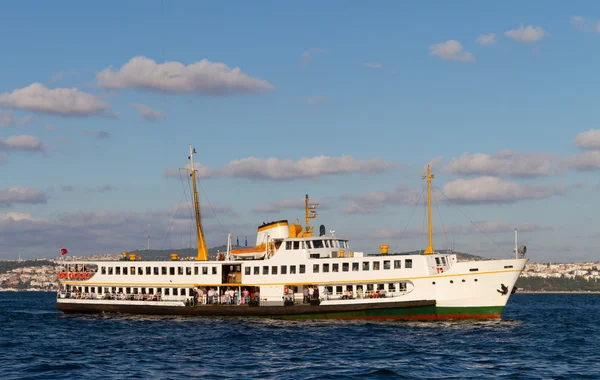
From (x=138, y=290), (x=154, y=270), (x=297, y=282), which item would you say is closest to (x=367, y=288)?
(x=297, y=282)

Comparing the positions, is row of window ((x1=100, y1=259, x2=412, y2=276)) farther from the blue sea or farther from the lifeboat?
the blue sea

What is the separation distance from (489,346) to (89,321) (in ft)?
106

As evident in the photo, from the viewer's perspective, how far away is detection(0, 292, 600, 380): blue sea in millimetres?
32094

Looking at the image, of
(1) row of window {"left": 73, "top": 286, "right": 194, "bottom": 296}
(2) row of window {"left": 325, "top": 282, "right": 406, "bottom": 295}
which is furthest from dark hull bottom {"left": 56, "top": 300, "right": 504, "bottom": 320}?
(1) row of window {"left": 73, "top": 286, "right": 194, "bottom": 296}

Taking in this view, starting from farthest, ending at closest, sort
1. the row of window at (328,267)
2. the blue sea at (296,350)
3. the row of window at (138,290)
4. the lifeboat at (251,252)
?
the row of window at (138,290)
the lifeboat at (251,252)
the row of window at (328,267)
the blue sea at (296,350)

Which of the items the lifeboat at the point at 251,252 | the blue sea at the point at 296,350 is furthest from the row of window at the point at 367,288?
the lifeboat at the point at 251,252

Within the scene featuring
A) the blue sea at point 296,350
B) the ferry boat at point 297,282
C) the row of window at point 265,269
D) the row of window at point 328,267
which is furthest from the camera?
the row of window at point 265,269

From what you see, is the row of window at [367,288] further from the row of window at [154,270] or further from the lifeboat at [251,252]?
the row of window at [154,270]

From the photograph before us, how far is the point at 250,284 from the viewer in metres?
55.3

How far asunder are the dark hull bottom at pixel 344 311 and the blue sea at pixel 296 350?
82 cm

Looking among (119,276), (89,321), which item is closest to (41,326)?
(89,321)

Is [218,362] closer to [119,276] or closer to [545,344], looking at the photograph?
[545,344]

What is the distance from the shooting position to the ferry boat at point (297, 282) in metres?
50.1

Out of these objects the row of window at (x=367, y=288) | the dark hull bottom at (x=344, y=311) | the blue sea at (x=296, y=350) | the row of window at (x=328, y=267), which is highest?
the row of window at (x=328, y=267)
